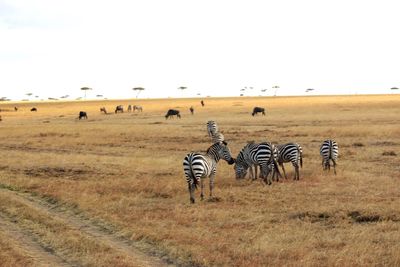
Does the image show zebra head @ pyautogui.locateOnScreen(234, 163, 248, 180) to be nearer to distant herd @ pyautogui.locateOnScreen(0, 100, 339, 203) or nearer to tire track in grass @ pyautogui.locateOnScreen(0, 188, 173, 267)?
distant herd @ pyautogui.locateOnScreen(0, 100, 339, 203)

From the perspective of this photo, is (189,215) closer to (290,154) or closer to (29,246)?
(29,246)

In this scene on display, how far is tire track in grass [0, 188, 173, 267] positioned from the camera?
1102 centimetres

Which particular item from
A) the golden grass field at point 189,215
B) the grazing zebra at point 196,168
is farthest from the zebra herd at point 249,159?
the golden grass field at point 189,215

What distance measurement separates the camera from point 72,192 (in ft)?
61.2

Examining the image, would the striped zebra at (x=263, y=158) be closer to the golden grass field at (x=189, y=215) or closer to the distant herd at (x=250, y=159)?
the distant herd at (x=250, y=159)

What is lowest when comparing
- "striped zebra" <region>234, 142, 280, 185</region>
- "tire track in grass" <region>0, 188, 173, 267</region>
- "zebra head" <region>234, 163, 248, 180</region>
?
"tire track in grass" <region>0, 188, 173, 267</region>

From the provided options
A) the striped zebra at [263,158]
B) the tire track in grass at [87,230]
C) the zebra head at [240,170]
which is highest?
the striped zebra at [263,158]

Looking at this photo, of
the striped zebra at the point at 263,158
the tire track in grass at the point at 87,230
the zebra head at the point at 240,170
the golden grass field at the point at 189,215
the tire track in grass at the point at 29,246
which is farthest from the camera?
the zebra head at the point at 240,170

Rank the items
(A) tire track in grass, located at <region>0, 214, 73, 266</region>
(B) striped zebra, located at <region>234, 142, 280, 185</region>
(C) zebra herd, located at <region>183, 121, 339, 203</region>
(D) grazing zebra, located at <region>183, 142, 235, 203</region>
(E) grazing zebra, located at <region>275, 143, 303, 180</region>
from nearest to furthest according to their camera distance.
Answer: (A) tire track in grass, located at <region>0, 214, 73, 266</region>, (D) grazing zebra, located at <region>183, 142, 235, 203</region>, (C) zebra herd, located at <region>183, 121, 339, 203</region>, (B) striped zebra, located at <region>234, 142, 280, 185</region>, (E) grazing zebra, located at <region>275, 143, 303, 180</region>

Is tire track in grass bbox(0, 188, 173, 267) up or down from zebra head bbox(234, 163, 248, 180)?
down

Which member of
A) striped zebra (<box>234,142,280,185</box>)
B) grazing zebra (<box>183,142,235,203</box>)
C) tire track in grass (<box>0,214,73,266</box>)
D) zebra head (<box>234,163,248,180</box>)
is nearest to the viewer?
tire track in grass (<box>0,214,73,266</box>)

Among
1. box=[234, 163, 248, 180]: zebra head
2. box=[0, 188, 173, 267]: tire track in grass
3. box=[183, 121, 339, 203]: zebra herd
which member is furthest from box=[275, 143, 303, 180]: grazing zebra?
box=[0, 188, 173, 267]: tire track in grass

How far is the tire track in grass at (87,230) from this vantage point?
11023 mm

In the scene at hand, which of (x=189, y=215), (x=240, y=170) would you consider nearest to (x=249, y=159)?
(x=240, y=170)
